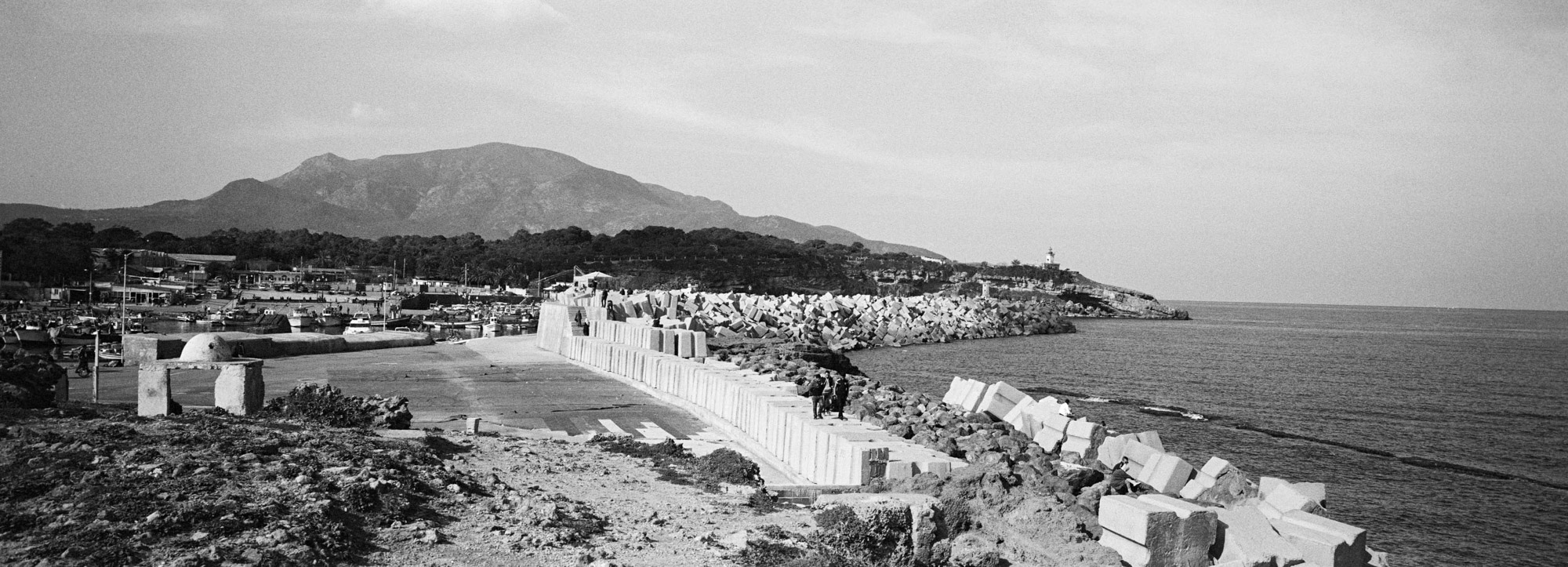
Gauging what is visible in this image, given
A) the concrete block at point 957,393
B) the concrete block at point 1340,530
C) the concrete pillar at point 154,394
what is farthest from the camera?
the concrete block at point 957,393

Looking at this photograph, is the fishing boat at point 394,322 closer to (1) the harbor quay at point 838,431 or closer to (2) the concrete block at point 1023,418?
(1) the harbor quay at point 838,431

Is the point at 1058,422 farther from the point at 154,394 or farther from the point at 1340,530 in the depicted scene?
the point at 154,394

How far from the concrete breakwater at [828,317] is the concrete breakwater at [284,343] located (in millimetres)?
9139

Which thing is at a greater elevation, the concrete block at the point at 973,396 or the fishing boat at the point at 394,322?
the concrete block at the point at 973,396

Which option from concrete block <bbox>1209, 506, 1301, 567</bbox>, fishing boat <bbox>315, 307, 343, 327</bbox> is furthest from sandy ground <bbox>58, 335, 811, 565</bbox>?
fishing boat <bbox>315, 307, 343, 327</bbox>

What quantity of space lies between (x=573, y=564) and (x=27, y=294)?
109747 mm

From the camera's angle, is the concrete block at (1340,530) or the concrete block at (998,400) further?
the concrete block at (998,400)

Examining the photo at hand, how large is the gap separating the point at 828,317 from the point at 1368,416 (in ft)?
135

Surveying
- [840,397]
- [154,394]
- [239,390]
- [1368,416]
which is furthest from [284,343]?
[1368,416]

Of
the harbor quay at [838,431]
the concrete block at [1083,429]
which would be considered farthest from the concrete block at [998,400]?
the concrete block at [1083,429]

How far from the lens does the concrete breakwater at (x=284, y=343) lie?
31047 mm

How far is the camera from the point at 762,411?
1802cm

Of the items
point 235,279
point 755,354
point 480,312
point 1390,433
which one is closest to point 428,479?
point 755,354

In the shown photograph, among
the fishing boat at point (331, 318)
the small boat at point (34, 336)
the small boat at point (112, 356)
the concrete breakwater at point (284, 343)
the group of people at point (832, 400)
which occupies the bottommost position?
the fishing boat at point (331, 318)
